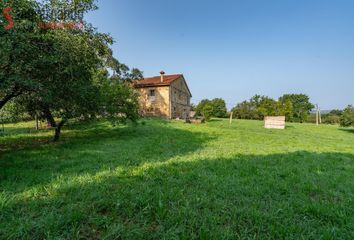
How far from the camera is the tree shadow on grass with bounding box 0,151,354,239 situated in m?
2.16

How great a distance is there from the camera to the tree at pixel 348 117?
19.7m

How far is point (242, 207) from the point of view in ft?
8.93

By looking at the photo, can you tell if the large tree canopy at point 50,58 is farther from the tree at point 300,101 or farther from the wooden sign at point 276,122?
the tree at point 300,101

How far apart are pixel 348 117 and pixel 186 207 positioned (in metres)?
24.7

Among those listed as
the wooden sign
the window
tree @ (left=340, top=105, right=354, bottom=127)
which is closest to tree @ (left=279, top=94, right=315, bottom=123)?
tree @ (left=340, top=105, right=354, bottom=127)

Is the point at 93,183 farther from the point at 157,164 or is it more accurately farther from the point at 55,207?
the point at 157,164

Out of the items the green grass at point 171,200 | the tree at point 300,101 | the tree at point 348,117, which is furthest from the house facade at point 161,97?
the tree at point 300,101

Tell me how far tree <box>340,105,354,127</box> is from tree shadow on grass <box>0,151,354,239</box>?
2080 cm

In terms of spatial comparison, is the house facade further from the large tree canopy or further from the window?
the large tree canopy

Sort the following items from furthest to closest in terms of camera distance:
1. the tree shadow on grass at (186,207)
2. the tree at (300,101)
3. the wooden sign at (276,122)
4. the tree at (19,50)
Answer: the tree at (300,101) < the wooden sign at (276,122) < the tree at (19,50) < the tree shadow on grass at (186,207)

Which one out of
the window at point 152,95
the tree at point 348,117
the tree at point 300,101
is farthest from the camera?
the tree at point 300,101

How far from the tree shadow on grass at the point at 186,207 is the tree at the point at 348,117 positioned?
2080 cm

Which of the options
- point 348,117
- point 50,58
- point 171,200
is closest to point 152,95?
point 50,58

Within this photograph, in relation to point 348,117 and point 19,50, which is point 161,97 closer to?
point 348,117
